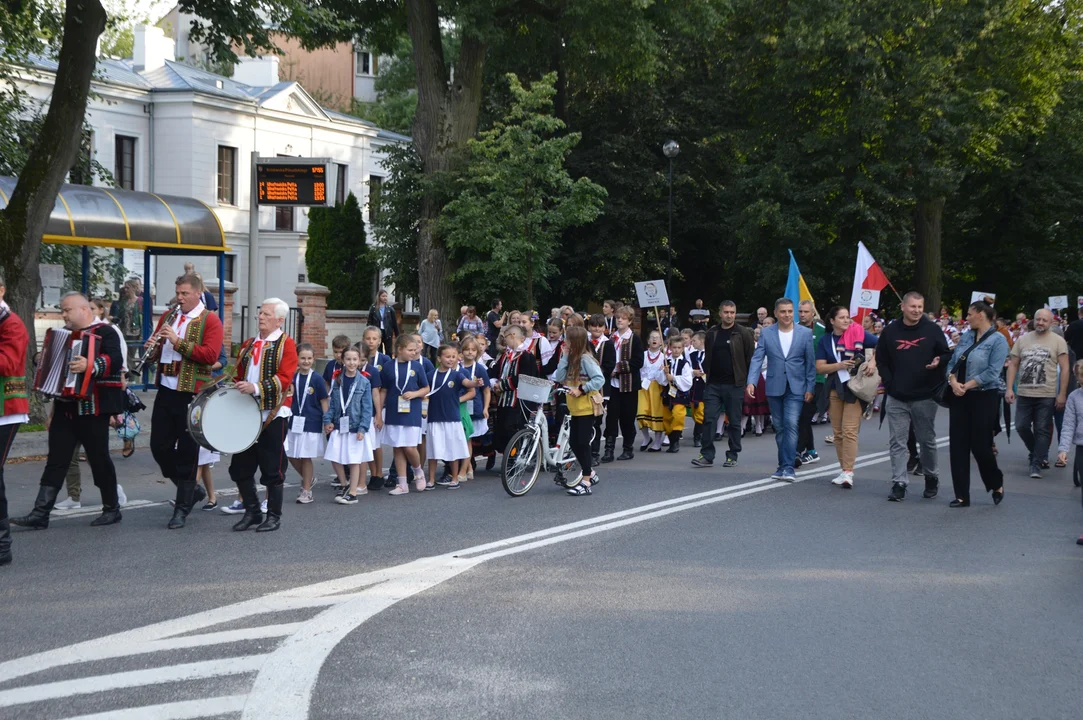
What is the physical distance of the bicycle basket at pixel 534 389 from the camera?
12.1 meters

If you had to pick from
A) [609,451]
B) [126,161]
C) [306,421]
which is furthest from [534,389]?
[126,161]

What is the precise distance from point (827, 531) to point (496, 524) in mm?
2660

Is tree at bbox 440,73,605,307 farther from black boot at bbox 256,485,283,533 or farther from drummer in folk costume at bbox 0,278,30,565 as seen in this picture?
drummer in folk costume at bbox 0,278,30,565

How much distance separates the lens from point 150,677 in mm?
5582

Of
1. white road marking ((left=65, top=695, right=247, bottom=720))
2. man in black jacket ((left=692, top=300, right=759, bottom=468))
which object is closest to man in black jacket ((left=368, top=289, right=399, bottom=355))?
man in black jacket ((left=692, top=300, right=759, bottom=468))

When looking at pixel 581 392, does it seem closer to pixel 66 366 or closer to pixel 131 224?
pixel 66 366

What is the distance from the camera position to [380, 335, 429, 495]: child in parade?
12016 mm

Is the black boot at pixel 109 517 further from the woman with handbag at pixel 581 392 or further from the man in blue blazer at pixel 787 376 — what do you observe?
the man in blue blazer at pixel 787 376

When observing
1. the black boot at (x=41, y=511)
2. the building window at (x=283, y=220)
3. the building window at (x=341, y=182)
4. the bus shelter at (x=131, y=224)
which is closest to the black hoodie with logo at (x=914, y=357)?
the black boot at (x=41, y=511)

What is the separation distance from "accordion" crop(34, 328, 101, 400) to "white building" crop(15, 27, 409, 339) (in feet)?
109

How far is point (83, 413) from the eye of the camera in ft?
30.6

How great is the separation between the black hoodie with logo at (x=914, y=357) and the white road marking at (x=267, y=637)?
15.9 feet

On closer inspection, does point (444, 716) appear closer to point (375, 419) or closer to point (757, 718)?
point (757, 718)

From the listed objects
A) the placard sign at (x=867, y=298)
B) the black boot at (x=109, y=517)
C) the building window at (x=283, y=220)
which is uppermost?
the building window at (x=283, y=220)
